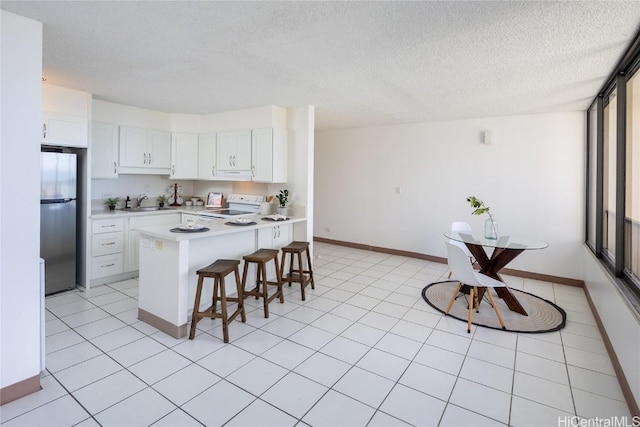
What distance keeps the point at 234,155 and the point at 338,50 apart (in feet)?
8.97

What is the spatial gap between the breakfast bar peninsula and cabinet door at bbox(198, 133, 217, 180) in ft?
5.54

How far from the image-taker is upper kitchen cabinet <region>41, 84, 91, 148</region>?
3557mm

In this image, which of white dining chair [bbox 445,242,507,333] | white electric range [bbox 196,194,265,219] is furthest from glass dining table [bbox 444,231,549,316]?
white electric range [bbox 196,194,265,219]

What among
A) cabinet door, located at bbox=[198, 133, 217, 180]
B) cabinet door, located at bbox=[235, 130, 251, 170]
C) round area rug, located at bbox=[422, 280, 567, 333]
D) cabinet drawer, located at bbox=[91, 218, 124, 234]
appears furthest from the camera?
cabinet door, located at bbox=[198, 133, 217, 180]

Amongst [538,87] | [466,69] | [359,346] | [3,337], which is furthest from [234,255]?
[538,87]

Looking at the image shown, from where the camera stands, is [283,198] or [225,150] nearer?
[283,198]

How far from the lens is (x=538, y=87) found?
342 centimetres

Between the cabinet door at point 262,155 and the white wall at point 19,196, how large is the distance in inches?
103

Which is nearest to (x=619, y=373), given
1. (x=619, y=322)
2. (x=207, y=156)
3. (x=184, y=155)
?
(x=619, y=322)

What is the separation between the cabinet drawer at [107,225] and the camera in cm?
403

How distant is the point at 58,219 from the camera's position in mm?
3656

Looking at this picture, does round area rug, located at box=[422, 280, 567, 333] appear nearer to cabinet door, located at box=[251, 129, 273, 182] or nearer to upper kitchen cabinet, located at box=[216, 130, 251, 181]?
cabinet door, located at box=[251, 129, 273, 182]

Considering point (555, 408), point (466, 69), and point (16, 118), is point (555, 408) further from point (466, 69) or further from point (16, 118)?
point (16, 118)

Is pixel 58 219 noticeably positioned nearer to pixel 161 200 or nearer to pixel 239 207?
pixel 161 200
